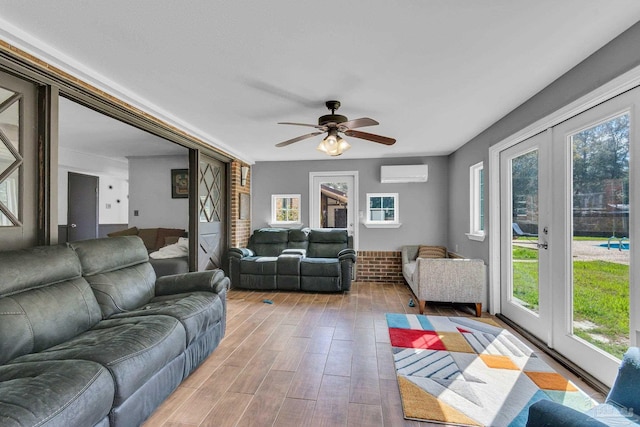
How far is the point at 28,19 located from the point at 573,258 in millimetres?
3975

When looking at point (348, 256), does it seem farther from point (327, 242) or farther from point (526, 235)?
point (526, 235)

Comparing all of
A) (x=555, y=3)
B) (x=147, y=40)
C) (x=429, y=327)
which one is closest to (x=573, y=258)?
(x=429, y=327)

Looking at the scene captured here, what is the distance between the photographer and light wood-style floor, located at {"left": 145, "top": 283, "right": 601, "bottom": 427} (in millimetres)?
1728

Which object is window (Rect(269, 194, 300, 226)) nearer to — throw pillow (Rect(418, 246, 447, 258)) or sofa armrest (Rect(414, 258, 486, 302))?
throw pillow (Rect(418, 246, 447, 258))

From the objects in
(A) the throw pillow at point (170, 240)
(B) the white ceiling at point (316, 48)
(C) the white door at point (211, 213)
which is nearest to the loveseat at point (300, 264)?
(C) the white door at point (211, 213)

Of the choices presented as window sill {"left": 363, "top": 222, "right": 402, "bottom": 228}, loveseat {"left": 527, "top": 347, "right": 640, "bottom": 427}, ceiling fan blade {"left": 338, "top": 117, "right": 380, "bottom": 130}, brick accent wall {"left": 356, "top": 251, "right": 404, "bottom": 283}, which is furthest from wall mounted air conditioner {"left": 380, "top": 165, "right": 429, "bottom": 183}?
loveseat {"left": 527, "top": 347, "right": 640, "bottom": 427}

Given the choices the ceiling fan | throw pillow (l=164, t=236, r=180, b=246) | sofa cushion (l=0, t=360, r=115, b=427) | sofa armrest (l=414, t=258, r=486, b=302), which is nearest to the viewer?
sofa cushion (l=0, t=360, r=115, b=427)

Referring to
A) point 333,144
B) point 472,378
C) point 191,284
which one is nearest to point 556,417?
point 472,378

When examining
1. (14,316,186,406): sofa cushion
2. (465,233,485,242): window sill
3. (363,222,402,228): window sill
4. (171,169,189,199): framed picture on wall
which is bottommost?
A: (14,316,186,406): sofa cushion

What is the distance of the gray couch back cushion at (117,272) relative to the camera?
215cm

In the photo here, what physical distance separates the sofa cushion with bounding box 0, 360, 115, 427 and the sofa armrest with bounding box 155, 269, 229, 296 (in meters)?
1.24

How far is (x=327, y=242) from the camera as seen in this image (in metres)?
5.22

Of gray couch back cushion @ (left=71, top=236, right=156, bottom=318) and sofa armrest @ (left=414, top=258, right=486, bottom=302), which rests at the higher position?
gray couch back cushion @ (left=71, top=236, right=156, bottom=318)

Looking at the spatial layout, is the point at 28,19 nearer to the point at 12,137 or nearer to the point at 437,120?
the point at 12,137
